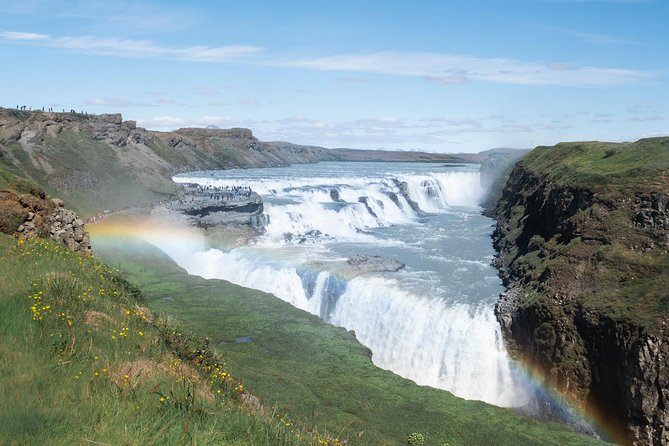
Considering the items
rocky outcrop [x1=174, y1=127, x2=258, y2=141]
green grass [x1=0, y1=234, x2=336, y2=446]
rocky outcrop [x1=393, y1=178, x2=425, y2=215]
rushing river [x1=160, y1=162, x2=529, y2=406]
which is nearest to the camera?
green grass [x1=0, y1=234, x2=336, y2=446]

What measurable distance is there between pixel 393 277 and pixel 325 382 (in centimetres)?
1558

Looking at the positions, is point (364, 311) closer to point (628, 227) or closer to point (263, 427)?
point (628, 227)

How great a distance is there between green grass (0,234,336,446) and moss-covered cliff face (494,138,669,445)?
16.9m

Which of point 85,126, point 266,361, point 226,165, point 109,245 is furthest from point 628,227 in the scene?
point 226,165

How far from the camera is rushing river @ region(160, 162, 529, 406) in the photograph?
27469 millimetres

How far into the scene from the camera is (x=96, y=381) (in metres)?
7.00

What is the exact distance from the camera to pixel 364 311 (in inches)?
1265

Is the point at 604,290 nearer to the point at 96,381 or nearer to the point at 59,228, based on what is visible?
the point at 59,228

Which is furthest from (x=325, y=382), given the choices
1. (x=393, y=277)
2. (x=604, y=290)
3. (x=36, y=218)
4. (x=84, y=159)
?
(x=84, y=159)

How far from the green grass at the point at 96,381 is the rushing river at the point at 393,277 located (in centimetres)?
1853

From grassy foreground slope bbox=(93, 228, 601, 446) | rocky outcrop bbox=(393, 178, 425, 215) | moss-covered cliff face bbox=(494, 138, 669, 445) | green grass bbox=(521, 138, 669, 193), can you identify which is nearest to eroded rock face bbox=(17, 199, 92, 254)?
grassy foreground slope bbox=(93, 228, 601, 446)

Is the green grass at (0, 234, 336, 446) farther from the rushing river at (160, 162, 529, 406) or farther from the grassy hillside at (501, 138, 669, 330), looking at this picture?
the grassy hillside at (501, 138, 669, 330)

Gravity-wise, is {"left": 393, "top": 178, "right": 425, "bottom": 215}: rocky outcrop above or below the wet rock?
above

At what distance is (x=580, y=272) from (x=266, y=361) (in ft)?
54.5
